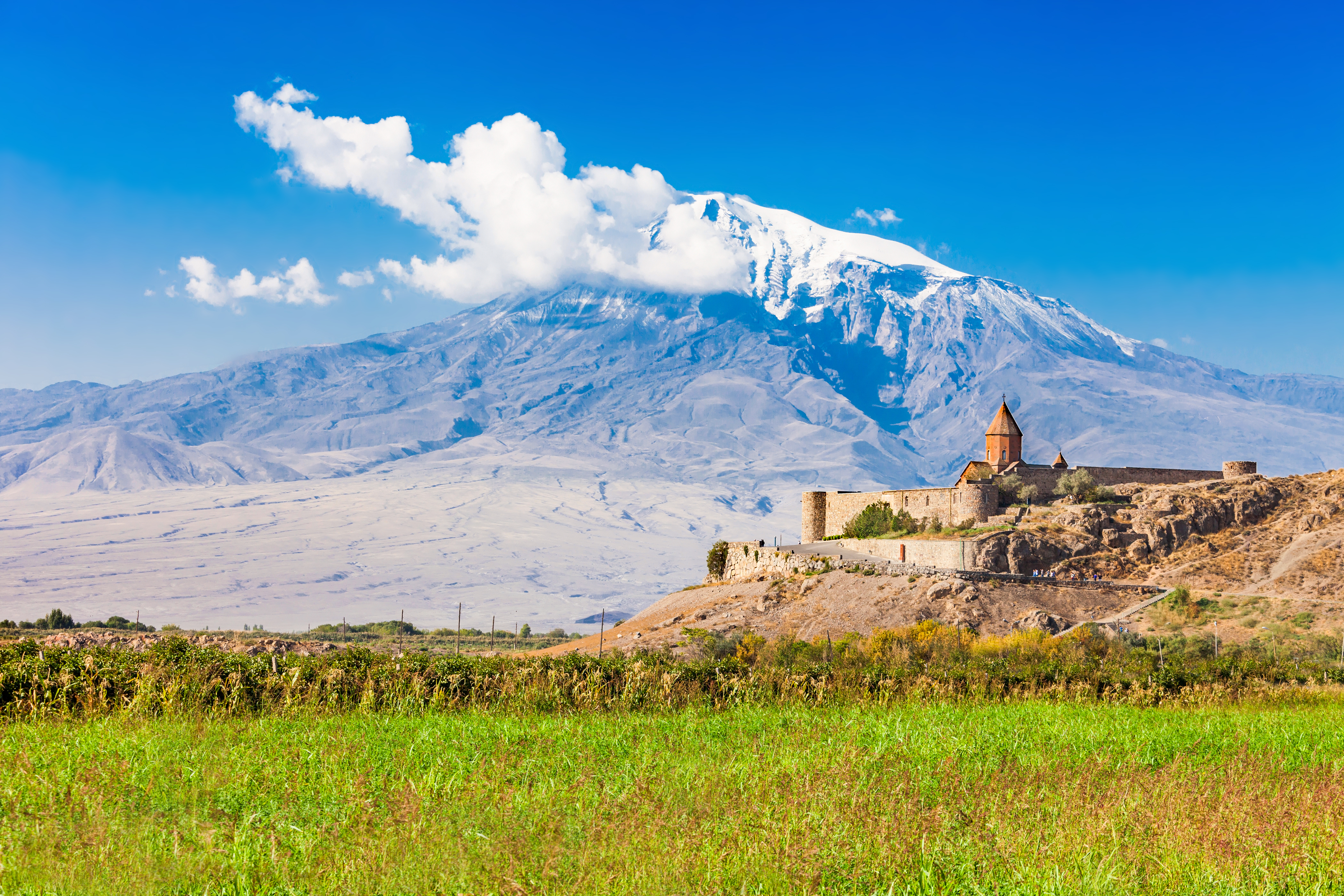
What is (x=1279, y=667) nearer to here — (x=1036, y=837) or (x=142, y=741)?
(x=1036, y=837)

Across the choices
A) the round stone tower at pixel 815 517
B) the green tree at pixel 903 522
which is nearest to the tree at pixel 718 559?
the round stone tower at pixel 815 517

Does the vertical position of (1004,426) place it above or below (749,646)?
above

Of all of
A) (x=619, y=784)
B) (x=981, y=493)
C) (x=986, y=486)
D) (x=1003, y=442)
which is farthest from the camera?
(x=1003, y=442)

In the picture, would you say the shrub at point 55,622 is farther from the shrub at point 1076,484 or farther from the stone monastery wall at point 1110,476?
the shrub at point 1076,484

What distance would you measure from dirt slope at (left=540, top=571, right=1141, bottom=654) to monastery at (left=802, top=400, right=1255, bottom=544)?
9133 mm

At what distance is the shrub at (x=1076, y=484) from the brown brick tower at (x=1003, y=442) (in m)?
4.93

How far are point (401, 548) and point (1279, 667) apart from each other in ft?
593

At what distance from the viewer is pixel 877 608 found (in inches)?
1337

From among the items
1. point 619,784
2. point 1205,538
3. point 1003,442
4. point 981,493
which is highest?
point 1003,442

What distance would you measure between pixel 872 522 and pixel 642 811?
4518 centimetres

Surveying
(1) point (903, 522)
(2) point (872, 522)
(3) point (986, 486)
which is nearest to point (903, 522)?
(1) point (903, 522)

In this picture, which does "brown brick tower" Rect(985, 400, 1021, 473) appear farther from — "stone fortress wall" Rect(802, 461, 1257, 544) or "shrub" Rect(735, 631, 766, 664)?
"shrub" Rect(735, 631, 766, 664)

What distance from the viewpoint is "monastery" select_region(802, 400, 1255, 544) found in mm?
44281

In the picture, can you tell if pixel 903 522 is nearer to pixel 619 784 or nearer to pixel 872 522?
pixel 872 522
